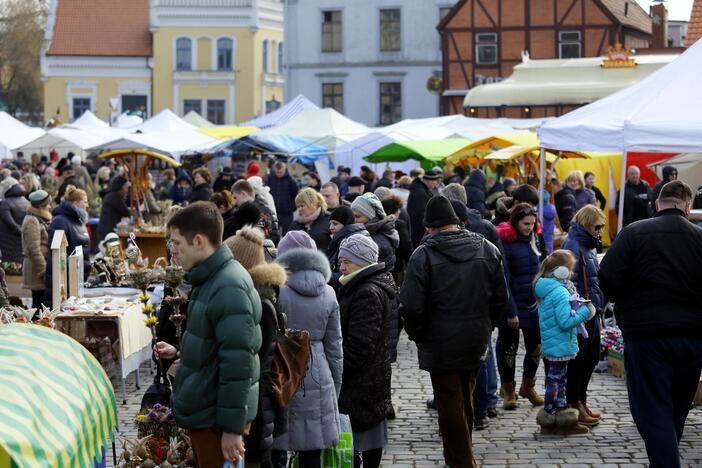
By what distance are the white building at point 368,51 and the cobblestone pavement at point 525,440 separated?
1951 inches

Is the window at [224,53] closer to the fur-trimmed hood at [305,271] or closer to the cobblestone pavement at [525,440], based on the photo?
the cobblestone pavement at [525,440]

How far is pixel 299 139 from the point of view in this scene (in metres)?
27.7

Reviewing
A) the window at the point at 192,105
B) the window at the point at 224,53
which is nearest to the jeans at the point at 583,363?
the window at the point at 192,105

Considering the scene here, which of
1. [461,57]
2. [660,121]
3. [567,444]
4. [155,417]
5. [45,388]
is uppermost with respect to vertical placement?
[461,57]

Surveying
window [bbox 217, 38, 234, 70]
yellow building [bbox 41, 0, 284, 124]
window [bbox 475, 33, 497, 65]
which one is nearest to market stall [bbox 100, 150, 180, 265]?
window [bbox 475, 33, 497, 65]

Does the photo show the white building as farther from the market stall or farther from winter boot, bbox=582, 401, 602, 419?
winter boot, bbox=582, 401, 602, 419

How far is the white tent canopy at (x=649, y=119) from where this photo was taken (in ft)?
34.5

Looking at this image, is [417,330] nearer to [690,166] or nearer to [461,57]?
[690,166]

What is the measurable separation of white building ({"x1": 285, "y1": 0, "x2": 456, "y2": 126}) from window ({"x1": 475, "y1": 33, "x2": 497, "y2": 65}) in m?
8.55

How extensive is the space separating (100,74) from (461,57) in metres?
28.8

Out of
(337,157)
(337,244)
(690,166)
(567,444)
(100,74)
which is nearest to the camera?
(567,444)

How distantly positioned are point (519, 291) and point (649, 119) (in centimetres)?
233

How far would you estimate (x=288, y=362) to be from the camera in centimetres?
604

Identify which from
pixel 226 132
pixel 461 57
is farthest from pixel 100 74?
pixel 226 132
